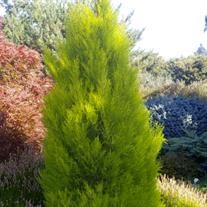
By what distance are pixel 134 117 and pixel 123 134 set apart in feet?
0.61

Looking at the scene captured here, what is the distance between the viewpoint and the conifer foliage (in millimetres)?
3627

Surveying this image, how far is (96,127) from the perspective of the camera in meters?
3.71

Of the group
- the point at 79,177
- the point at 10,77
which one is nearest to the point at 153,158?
the point at 79,177

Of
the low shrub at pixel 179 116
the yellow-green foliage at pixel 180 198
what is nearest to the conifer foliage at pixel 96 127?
the yellow-green foliage at pixel 180 198

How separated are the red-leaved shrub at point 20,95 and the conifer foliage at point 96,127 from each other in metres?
3.29

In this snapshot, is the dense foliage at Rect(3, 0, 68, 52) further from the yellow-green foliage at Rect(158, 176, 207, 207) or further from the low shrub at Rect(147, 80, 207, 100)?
the yellow-green foliage at Rect(158, 176, 207, 207)

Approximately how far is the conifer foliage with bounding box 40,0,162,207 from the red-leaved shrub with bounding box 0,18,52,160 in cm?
329

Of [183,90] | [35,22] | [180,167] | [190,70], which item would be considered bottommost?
[180,167]

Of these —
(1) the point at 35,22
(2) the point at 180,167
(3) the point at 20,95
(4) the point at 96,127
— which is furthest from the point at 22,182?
(1) the point at 35,22

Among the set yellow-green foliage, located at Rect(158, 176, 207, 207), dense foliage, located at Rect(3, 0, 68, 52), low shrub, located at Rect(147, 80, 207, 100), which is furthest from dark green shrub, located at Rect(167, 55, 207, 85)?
yellow-green foliage, located at Rect(158, 176, 207, 207)

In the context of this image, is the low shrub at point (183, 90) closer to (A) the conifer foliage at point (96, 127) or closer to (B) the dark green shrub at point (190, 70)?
(B) the dark green shrub at point (190, 70)

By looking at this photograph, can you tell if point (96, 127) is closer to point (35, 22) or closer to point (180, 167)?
point (180, 167)

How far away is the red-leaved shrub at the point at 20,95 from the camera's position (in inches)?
279

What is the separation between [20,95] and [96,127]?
12.3 feet
